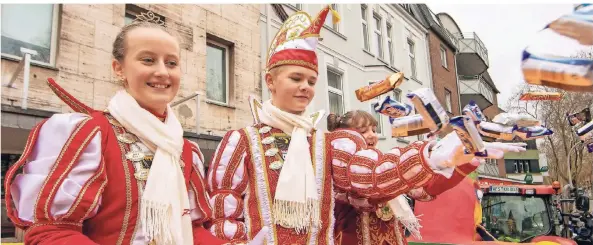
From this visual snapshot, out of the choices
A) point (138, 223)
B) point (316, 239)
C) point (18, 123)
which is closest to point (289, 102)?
point (316, 239)

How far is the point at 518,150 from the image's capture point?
152 centimetres

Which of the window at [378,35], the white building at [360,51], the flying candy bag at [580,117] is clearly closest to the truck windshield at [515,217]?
the white building at [360,51]

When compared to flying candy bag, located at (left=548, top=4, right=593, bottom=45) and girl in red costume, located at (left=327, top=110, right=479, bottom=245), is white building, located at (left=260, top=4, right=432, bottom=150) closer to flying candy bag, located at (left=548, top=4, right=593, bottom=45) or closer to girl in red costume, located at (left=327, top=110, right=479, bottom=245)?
girl in red costume, located at (left=327, top=110, right=479, bottom=245)

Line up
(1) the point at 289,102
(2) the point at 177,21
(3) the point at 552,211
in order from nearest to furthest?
(1) the point at 289,102 < (3) the point at 552,211 < (2) the point at 177,21

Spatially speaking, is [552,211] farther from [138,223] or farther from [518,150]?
[138,223]

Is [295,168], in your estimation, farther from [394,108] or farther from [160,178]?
[394,108]

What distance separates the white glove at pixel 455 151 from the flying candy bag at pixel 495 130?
6.4 inches

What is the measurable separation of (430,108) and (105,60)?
4757 mm

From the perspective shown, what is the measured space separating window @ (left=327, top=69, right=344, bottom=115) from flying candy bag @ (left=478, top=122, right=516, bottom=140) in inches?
269

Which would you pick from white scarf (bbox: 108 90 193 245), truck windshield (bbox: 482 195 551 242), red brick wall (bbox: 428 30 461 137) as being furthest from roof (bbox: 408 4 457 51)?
white scarf (bbox: 108 90 193 245)

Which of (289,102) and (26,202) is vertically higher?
(289,102)

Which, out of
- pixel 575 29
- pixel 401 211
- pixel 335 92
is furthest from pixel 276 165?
pixel 335 92

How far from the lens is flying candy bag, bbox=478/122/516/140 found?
1.68m

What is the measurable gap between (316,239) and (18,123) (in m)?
3.60
